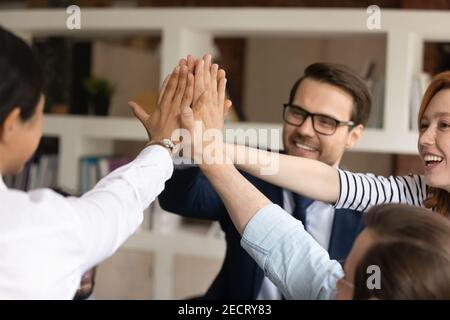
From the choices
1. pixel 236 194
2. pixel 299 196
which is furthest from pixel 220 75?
pixel 299 196

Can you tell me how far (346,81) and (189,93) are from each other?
64 centimetres

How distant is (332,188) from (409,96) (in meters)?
1.45

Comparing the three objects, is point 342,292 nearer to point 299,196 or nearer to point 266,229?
point 266,229

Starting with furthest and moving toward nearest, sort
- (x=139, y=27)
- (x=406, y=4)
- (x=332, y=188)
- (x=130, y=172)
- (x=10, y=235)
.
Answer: (x=406, y=4) < (x=139, y=27) < (x=332, y=188) < (x=130, y=172) < (x=10, y=235)

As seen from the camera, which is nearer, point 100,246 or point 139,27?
point 100,246

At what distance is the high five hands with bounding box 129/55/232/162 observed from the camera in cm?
104

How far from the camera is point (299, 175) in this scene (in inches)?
48.7

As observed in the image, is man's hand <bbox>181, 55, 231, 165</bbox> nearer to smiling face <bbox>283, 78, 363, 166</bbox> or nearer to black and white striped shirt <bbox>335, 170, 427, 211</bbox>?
black and white striped shirt <bbox>335, 170, 427, 211</bbox>

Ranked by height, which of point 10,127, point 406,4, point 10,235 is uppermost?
point 406,4

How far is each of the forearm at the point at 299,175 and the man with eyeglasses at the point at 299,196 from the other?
247mm

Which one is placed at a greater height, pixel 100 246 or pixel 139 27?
pixel 139 27

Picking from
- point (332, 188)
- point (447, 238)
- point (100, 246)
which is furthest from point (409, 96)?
point (100, 246)

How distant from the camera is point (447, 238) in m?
0.79
